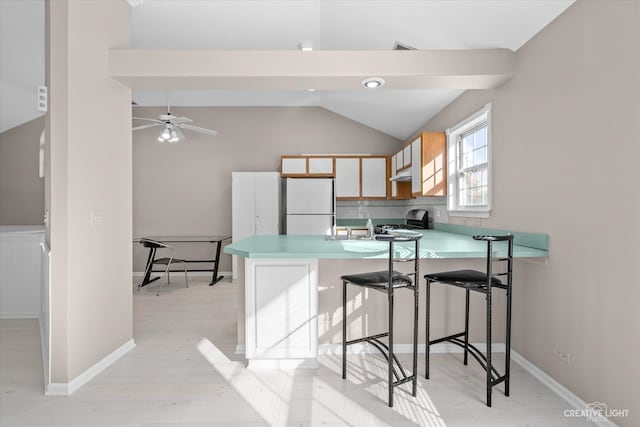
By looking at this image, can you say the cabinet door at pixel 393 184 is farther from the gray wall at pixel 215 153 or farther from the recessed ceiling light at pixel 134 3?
the recessed ceiling light at pixel 134 3

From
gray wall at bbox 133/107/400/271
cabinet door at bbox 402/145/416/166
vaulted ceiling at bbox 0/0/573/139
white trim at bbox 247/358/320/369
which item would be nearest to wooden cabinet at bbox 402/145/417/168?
cabinet door at bbox 402/145/416/166

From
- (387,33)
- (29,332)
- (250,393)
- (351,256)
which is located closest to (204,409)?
(250,393)

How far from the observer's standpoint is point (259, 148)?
5.80 metres

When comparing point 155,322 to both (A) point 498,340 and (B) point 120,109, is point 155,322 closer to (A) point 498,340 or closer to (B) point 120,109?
(B) point 120,109

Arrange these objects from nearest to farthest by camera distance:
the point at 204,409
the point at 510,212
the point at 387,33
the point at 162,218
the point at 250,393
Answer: the point at 204,409
the point at 250,393
the point at 510,212
the point at 387,33
the point at 162,218

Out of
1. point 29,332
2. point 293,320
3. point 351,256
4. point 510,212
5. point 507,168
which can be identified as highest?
point 507,168

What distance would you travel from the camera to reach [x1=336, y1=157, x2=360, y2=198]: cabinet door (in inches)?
215

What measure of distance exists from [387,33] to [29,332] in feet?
14.2

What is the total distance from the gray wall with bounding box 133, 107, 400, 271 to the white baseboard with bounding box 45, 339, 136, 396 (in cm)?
317

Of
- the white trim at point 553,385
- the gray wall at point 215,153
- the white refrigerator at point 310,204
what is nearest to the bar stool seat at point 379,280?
the white trim at point 553,385

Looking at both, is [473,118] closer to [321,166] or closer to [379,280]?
[379,280]

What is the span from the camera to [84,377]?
220 cm

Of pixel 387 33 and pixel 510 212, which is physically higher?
pixel 387 33

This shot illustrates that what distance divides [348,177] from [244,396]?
3.94 metres
